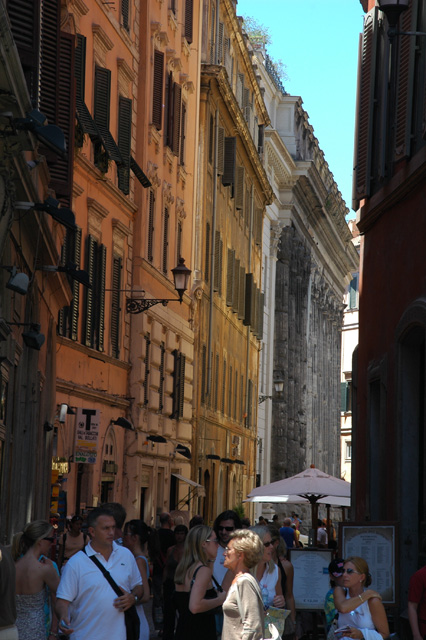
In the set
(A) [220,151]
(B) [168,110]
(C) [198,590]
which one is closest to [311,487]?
(B) [168,110]

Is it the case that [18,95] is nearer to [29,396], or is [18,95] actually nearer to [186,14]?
[29,396]

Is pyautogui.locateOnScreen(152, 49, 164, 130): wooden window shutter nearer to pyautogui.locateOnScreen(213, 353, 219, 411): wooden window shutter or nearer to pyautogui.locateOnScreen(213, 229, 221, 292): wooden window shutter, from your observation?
pyautogui.locateOnScreen(213, 229, 221, 292): wooden window shutter

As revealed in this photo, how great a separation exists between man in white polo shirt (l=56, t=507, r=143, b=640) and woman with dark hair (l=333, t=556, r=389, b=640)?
1595 mm

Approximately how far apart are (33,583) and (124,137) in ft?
56.8

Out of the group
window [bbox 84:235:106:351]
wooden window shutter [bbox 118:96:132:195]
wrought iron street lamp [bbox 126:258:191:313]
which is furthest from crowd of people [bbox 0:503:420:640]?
wrought iron street lamp [bbox 126:258:191:313]

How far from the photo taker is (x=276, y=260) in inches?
2345

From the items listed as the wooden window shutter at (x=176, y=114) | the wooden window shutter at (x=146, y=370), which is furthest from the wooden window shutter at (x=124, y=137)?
the wooden window shutter at (x=176, y=114)

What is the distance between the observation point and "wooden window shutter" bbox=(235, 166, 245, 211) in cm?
4353

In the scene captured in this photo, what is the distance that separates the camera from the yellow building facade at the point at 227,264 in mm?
37000

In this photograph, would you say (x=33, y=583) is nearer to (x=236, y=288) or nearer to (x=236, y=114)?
(x=236, y=114)

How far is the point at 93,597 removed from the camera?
8.40 m

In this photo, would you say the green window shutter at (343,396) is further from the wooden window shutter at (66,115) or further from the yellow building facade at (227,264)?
the wooden window shutter at (66,115)

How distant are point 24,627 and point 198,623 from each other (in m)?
1.22

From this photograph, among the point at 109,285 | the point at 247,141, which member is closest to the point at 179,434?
the point at 109,285
